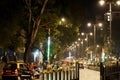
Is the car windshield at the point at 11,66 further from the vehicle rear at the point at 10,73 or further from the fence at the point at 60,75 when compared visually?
the fence at the point at 60,75

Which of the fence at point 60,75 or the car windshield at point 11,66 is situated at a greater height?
the car windshield at point 11,66

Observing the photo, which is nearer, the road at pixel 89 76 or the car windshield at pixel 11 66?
the car windshield at pixel 11 66

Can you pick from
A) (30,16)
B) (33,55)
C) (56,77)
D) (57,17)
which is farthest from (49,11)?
(33,55)

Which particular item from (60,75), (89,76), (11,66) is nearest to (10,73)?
(11,66)

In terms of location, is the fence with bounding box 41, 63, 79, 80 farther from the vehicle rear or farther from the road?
the vehicle rear

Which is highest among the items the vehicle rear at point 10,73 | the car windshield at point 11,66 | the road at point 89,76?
the car windshield at point 11,66

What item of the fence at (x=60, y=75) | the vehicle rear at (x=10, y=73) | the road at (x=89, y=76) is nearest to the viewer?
the fence at (x=60, y=75)

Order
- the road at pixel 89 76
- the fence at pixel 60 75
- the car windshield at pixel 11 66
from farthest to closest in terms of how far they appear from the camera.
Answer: the road at pixel 89 76 → the car windshield at pixel 11 66 → the fence at pixel 60 75

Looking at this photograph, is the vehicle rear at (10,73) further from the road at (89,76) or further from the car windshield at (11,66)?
the road at (89,76)

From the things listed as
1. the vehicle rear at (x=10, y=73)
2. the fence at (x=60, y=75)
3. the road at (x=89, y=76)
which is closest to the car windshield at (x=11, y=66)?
the vehicle rear at (x=10, y=73)

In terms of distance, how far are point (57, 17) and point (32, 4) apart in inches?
199

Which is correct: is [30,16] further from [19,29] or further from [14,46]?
[14,46]

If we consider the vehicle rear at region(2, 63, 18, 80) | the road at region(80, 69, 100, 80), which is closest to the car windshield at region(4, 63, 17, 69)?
the vehicle rear at region(2, 63, 18, 80)

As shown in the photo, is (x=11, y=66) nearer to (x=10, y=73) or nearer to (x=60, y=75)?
(x=10, y=73)
